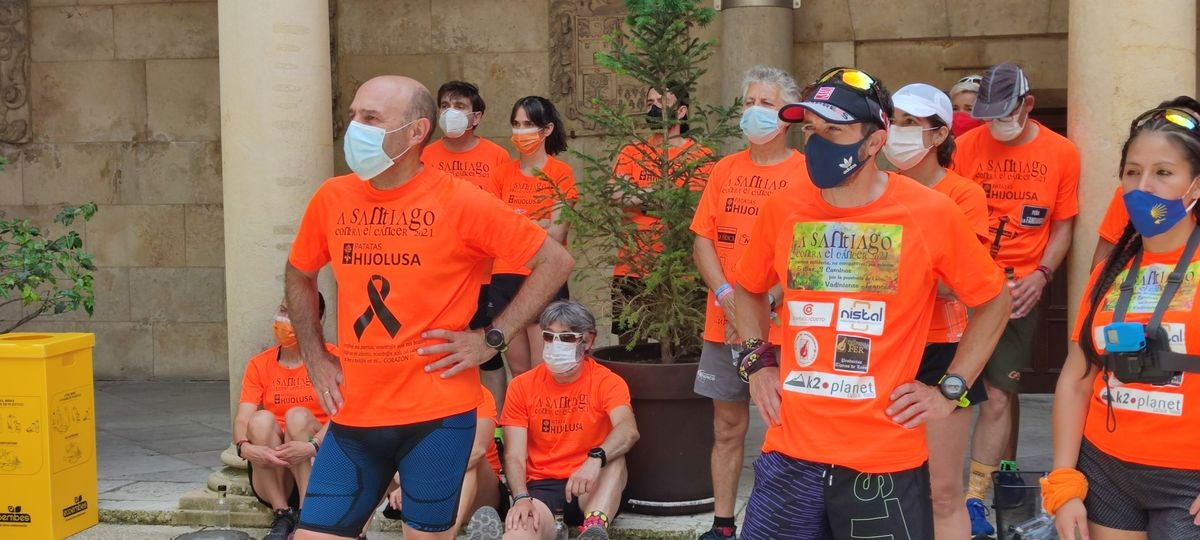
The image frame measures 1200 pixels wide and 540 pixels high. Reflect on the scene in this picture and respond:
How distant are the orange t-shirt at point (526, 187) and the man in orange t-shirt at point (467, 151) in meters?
0.06

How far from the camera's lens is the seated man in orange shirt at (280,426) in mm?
6223

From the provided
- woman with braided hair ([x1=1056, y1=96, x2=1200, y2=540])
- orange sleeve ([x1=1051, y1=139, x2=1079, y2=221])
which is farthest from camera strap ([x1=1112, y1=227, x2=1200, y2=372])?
orange sleeve ([x1=1051, y1=139, x2=1079, y2=221])

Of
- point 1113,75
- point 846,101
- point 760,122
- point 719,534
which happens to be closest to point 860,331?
point 846,101

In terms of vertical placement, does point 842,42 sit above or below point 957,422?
above

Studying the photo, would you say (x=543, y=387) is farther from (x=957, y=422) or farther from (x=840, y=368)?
(x=840, y=368)

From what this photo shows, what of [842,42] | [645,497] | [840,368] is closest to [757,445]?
[645,497]

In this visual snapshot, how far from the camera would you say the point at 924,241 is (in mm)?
A: 3592

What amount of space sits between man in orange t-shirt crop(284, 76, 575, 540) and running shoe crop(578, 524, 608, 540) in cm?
164

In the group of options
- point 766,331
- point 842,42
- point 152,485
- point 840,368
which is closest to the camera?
point 840,368

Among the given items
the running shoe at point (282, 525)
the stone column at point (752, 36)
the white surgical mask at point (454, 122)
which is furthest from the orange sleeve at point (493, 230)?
the stone column at point (752, 36)

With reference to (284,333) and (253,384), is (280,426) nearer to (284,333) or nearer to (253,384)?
(253,384)

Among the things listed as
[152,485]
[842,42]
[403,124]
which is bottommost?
[152,485]

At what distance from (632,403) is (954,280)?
117 inches

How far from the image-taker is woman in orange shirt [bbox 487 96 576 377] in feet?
23.7
